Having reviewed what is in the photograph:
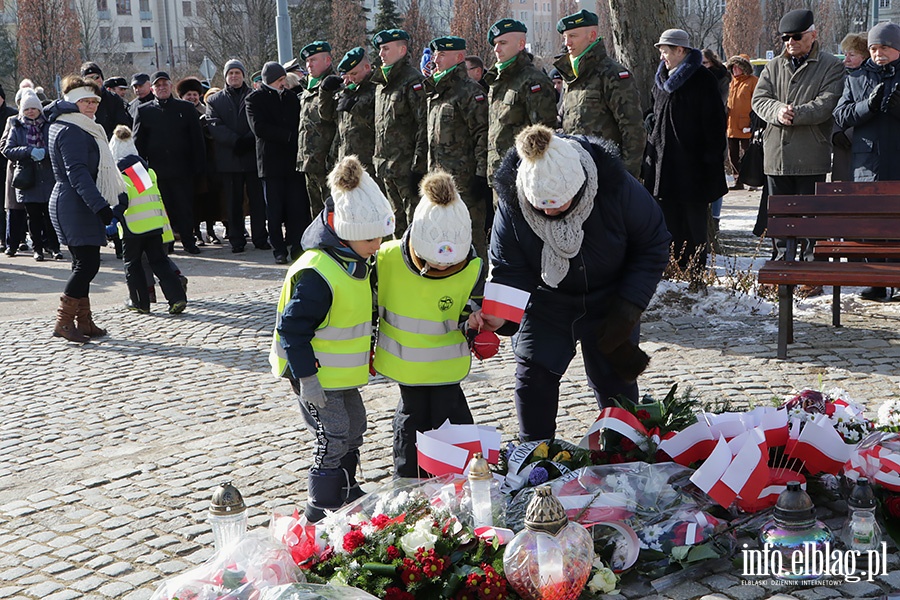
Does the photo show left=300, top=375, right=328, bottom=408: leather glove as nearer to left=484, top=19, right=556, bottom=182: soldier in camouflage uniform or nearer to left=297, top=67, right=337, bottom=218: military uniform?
left=484, top=19, right=556, bottom=182: soldier in camouflage uniform

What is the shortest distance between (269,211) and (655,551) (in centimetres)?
921

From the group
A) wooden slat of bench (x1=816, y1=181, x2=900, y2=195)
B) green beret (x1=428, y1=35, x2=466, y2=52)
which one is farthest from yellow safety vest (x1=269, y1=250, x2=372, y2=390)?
green beret (x1=428, y1=35, x2=466, y2=52)

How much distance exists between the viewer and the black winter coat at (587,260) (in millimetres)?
4777

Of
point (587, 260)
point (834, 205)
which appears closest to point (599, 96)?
point (834, 205)

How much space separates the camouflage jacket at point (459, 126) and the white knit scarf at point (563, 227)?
5.07 metres

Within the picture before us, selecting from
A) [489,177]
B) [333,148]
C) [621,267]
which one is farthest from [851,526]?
[333,148]

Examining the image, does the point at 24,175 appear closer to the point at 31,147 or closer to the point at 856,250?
the point at 31,147

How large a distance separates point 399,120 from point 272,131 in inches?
91.5

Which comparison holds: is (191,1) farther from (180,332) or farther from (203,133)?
(180,332)

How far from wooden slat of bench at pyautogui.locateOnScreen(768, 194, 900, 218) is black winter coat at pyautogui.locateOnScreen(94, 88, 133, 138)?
31.4 feet

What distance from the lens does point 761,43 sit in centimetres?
5431

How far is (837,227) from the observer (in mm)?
7602

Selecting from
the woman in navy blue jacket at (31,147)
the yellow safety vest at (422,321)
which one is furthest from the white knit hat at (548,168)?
the woman in navy blue jacket at (31,147)

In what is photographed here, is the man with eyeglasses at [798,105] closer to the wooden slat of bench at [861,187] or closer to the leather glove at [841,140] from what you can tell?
the leather glove at [841,140]
